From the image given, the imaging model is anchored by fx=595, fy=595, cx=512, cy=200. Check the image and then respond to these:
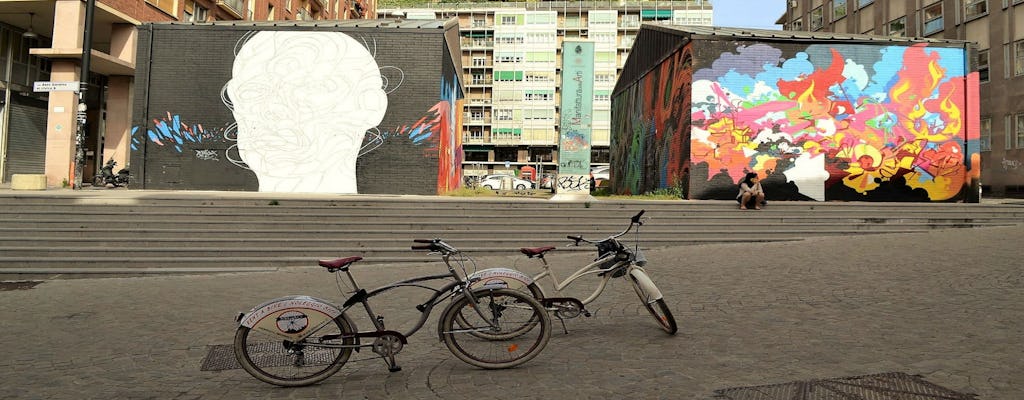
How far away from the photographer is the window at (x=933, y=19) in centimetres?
3058

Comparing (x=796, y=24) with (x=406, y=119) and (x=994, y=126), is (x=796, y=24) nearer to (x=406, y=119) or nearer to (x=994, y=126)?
(x=994, y=126)

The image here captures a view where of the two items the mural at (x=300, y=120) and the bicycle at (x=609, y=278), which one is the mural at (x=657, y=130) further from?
the bicycle at (x=609, y=278)

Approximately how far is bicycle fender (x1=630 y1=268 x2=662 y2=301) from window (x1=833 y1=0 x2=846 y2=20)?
42.3 metres

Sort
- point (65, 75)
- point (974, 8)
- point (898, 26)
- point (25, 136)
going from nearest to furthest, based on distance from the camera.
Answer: point (65, 75)
point (25, 136)
point (974, 8)
point (898, 26)

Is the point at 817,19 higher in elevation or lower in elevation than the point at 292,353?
higher

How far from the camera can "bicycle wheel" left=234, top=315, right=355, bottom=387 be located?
12.0 feet

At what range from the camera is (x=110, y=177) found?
19.7m

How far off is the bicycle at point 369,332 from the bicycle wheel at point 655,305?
1.05 m

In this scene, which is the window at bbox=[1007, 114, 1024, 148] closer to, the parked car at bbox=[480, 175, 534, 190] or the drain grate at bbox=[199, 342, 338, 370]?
the parked car at bbox=[480, 175, 534, 190]

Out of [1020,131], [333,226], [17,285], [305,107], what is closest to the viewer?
[17,285]

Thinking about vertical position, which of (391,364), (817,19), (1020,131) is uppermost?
(817,19)

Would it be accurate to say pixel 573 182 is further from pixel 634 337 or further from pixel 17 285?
pixel 634 337

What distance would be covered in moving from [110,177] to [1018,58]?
35.7m

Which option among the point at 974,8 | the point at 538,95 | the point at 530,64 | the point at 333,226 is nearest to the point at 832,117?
the point at 333,226
